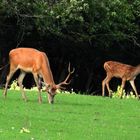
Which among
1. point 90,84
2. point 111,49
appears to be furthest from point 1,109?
point 90,84

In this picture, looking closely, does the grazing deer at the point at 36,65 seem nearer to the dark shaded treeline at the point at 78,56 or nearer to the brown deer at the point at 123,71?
the brown deer at the point at 123,71

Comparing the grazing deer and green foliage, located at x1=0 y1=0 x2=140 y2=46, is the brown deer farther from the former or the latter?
the grazing deer


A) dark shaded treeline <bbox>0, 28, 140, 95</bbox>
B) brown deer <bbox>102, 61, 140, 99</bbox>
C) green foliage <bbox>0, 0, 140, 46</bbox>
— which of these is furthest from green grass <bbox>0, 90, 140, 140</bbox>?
dark shaded treeline <bbox>0, 28, 140, 95</bbox>

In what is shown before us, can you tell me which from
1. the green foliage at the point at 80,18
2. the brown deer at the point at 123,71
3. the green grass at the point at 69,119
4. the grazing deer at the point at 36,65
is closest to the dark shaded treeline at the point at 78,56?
the green foliage at the point at 80,18

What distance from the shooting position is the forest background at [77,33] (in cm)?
2814

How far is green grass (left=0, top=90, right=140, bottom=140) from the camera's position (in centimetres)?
1254

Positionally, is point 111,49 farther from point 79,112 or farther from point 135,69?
point 79,112

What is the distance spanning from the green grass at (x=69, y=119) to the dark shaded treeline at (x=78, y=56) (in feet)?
48.3

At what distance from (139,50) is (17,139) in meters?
24.7

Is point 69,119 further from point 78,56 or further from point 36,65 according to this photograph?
point 78,56

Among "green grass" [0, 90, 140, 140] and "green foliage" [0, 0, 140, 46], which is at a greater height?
"green foliage" [0, 0, 140, 46]

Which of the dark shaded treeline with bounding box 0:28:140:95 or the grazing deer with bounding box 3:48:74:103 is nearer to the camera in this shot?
the grazing deer with bounding box 3:48:74:103

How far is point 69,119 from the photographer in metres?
14.8

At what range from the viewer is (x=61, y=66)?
38.0 m
